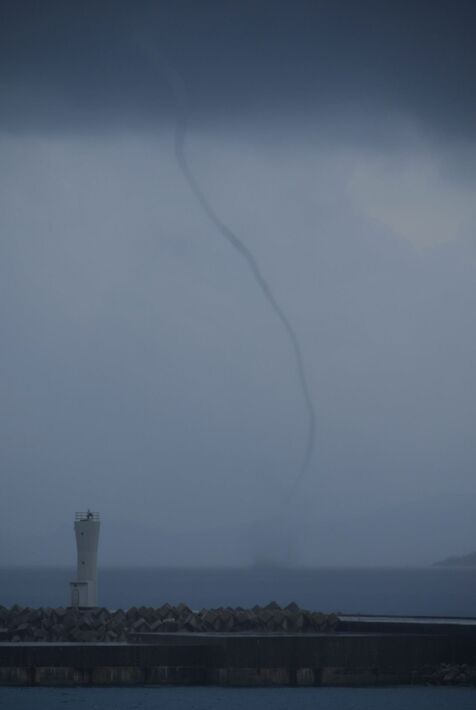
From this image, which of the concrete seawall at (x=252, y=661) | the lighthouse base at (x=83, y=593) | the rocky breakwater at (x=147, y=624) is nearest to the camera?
the concrete seawall at (x=252, y=661)

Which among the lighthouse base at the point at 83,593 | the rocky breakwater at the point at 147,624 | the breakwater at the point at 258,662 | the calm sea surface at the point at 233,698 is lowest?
the calm sea surface at the point at 233,698

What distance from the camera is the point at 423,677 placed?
6588cm

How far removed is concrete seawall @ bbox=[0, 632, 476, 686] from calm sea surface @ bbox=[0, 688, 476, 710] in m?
0.66

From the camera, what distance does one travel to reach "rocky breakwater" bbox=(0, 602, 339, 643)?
2884 inches

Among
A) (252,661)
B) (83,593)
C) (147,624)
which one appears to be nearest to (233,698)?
(252,661)

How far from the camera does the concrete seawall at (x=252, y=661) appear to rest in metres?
65.2

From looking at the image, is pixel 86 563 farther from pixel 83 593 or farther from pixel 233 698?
pixel 233 698

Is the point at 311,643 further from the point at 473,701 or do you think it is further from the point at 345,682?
the point at 473,701

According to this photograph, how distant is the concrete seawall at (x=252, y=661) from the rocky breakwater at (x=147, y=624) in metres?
6.55

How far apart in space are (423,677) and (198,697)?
972 cm

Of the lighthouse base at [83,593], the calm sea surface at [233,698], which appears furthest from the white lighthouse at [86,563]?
the calm sea surface at [233,698]

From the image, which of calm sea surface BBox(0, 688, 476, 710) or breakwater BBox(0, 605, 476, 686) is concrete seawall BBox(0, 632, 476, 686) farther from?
calm sea surface BBox(0, 688, 476, 710)

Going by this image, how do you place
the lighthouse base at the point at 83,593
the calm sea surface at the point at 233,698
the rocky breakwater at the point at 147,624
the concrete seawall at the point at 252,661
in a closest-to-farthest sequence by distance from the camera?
the calm sea surface at the point at 233,698, the concrete seawall at the point at 252,661, the rocky breakwater at the point at 147,624, the lighthouse base at the point at 83,593

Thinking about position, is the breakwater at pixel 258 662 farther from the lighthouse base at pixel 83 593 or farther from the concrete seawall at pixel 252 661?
the lighthouse base at pixel 83 593
